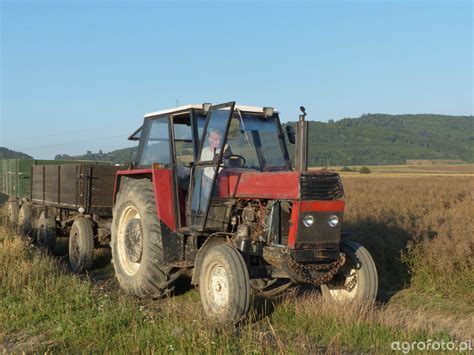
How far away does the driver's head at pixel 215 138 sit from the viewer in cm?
592

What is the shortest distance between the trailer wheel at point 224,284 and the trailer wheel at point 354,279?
1.24 metres

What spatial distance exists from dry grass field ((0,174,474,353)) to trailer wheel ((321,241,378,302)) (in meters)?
0.19

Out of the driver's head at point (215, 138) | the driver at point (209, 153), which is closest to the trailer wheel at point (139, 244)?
the driver at point (209, 153)

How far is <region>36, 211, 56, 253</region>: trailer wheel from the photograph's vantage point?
9.85m

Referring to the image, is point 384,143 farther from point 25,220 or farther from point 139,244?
point 139,244

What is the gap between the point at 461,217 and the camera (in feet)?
30.1

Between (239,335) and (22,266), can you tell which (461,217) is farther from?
(22,266)

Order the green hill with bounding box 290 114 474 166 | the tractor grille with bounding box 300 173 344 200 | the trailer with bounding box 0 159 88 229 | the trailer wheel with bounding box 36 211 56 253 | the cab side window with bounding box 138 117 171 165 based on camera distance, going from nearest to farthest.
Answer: the tractor grille with bounding box 300 173 344 200 → the cab side window with bounding box 138 117 171 165 → the trailer wheel with bounding box 36 211 56 253 → the trailer with bounding box 0 159 88 229 → the green hill with bounding box 290 114 474 166

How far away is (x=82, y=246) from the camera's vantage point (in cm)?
849

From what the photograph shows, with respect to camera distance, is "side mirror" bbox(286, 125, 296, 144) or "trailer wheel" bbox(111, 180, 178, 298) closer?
"trailer wheel" bbox(111, 180, 178, 298)

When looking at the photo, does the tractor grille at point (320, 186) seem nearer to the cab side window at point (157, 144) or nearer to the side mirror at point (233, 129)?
the side mirror at point (233, 129)

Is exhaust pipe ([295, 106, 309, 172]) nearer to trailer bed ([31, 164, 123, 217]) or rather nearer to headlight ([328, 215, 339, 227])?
headlight ([328, 215, 339, 227])
